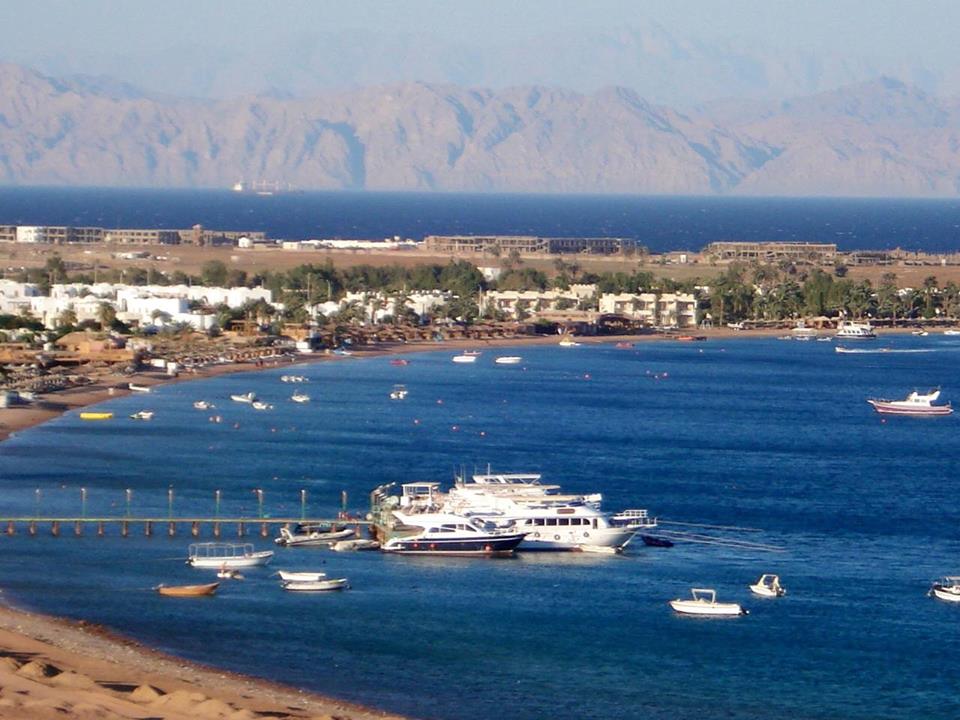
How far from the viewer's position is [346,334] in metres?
112

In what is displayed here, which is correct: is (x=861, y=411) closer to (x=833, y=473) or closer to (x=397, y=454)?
(x=833, y=473)

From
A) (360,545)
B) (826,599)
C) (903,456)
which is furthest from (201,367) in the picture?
(826,599)

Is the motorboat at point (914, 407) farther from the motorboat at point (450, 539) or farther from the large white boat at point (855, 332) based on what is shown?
the large white boat at point (855, 332)

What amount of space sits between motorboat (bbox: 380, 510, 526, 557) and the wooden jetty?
2407mm

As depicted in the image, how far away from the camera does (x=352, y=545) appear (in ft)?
159

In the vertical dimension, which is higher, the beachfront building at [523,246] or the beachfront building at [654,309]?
the beachfront building at [523,246]

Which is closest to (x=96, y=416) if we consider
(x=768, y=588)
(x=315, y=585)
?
(x=315, y=585)

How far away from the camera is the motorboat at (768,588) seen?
144 ft

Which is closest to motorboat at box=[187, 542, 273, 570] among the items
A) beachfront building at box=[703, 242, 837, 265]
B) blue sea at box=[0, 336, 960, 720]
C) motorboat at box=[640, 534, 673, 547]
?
blue sea at box=[0, 336, 960, 720]

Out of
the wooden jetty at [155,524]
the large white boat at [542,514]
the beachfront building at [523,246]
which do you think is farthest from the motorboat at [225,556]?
the beachfront building at [523,246]

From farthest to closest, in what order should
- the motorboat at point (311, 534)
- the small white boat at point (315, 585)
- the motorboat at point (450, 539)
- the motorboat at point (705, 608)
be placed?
the motorboat at point (311, 534), the motorboat at point (450, 539), the small white boat at point (315, 585), the motorboat at point (705, 608)

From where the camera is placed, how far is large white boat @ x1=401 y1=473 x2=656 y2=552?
48.9m

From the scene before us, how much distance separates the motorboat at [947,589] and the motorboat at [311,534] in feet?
48.7

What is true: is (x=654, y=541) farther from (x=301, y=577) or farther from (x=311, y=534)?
(x=301, y=577)
